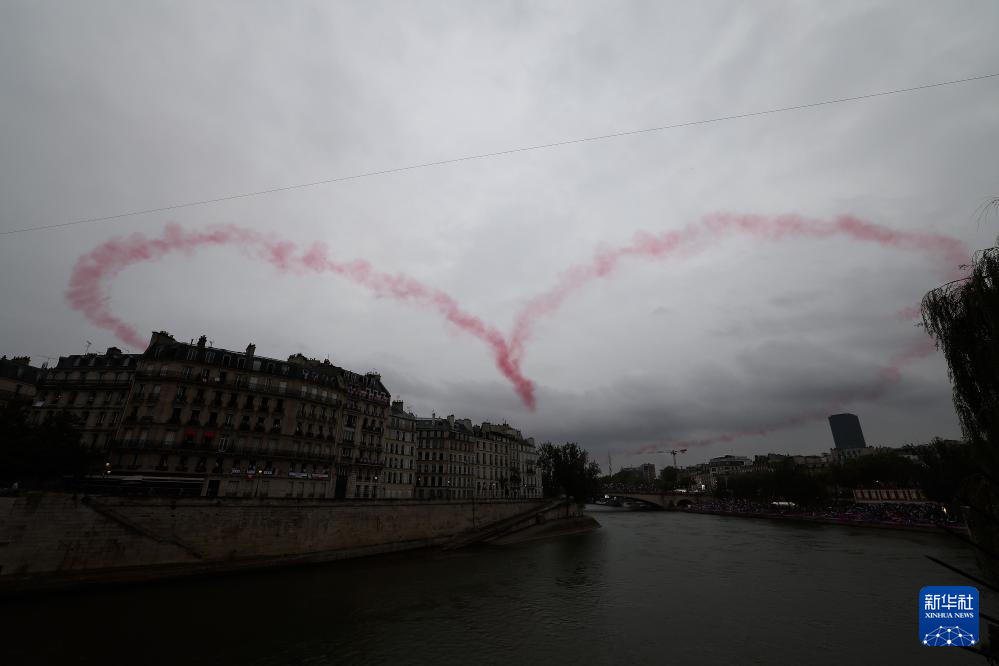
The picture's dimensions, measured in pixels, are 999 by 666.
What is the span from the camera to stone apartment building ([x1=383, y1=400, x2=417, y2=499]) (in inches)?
3063

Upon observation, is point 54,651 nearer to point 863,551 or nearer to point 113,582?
point 113,582

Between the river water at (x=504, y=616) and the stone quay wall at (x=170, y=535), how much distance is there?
1932 millimetres

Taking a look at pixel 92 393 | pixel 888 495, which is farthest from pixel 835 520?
pixel 92 393

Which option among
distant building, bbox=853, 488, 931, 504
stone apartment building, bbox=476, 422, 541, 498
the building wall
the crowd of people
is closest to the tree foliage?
stone apartment building, bbox=476, 422, 541, 498

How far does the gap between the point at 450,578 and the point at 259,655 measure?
19.7 m

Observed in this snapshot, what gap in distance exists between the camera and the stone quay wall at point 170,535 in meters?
30.2

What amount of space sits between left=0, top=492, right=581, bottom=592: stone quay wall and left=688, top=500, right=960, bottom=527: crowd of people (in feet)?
204

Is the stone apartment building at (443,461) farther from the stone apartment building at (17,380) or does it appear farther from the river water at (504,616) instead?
the stone apartment building at (17,380)

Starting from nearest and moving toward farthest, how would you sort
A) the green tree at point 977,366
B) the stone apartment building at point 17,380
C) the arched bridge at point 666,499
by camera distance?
the green tree at point 977,366
the stone apartment building at point 17,380
the arched bridge at point 666,499

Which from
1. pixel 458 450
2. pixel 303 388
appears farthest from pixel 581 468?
pixel 303 388

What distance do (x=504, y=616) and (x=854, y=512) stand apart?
96.2 metres

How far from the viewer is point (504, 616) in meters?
28.3

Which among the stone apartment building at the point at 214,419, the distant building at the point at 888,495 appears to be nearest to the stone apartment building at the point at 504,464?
the stone apartment building at the point at 214,419

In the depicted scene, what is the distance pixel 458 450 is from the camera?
Answer: 9656 cm
